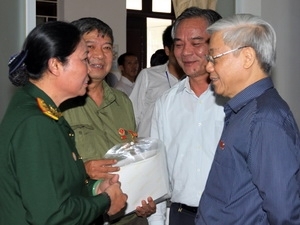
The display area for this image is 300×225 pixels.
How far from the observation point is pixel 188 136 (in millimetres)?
2787

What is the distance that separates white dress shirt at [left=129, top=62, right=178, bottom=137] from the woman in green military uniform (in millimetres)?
2047

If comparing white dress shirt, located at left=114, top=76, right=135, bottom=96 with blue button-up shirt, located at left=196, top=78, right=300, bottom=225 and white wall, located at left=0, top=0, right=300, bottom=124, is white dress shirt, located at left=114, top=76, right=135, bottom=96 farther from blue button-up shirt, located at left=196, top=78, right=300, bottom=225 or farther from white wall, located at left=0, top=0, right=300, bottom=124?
blue button-up shirt, located at left=196, top=78, right=300, bottom=225

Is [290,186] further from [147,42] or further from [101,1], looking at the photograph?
[147,42]

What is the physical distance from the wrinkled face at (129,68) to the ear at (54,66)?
5762 mm

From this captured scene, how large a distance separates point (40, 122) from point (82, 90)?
0.33 metres

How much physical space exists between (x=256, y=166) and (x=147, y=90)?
8.03 ft

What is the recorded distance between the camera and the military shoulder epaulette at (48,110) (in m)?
1.96

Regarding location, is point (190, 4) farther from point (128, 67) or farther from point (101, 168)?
point (128, 67)

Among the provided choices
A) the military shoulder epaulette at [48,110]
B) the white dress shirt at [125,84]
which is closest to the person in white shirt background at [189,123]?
the military shoulder epaulette at [48,110]

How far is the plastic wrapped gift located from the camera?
2350 millimetres

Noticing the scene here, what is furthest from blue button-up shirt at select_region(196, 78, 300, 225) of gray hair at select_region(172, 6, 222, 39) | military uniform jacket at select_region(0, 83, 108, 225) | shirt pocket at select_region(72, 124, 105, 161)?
gray hair at select_region(172, 6, 222, 39)

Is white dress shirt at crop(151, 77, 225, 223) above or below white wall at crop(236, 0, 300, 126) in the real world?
below

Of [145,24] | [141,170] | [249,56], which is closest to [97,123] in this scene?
[141,170]

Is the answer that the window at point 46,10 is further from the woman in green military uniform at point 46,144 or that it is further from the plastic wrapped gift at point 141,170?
the woman in green military uniform at point 46,144
